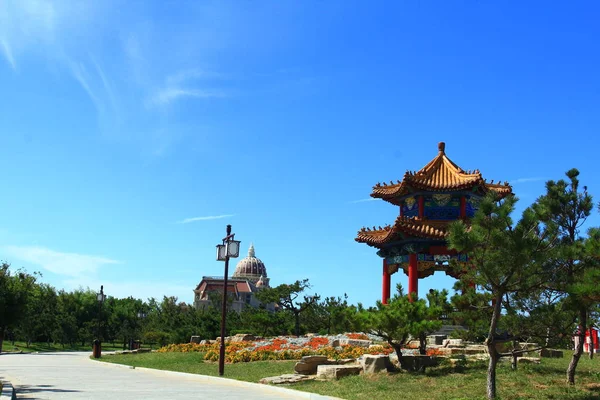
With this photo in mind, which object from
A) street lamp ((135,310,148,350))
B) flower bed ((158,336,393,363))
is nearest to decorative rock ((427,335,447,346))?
flower bed ((158,336,393,363))

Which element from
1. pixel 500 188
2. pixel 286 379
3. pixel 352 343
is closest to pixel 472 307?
pixel 286 379

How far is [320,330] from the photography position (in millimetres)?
47594

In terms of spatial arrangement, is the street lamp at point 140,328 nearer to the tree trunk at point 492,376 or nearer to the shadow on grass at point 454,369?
the shadow on grass at point 454,369

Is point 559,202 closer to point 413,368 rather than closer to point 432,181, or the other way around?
point 413,368

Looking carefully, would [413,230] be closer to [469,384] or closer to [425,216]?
[425,216]

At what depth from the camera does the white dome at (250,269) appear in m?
130

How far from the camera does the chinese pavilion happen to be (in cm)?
2509

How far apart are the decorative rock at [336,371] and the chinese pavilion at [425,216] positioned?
958 cm

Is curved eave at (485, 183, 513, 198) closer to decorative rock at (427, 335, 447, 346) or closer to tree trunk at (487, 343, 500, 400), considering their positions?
decorative rock at (427, 335, 447, 346)

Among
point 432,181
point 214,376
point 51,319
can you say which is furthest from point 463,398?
point 51,319

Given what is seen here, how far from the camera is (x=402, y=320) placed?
14.9 metres

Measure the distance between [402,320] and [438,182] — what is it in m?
12.4

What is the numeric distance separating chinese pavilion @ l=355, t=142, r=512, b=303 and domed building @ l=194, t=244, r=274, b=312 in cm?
6950

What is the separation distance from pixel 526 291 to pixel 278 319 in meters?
35.6
